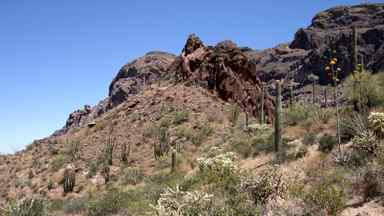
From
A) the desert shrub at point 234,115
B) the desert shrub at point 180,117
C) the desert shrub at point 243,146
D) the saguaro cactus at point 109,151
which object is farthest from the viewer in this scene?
the desert shrub at point 180,117

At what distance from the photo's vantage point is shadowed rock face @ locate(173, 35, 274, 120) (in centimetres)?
3434

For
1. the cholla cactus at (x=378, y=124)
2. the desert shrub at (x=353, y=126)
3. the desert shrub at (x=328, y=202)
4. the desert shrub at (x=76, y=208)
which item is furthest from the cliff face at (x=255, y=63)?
the desert shrub at (x=76, y=208)

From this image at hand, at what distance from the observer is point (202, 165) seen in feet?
49.3

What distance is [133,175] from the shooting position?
23.1m

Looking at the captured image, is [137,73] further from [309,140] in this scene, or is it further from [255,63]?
[309,140]

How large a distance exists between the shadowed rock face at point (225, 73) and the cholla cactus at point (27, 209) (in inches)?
877

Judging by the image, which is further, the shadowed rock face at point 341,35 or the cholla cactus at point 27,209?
the shadowed rock face at point 341,35

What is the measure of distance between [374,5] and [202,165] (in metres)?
112

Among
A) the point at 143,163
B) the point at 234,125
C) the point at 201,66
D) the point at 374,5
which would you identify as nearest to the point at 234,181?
the point at 143,163

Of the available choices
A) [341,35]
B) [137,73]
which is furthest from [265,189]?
[341,35]

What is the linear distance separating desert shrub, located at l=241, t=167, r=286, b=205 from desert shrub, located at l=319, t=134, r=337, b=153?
613 centimetres

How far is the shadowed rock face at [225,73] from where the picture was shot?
3434 cm

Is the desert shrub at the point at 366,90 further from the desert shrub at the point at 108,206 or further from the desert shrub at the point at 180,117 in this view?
the desert shrub at the point at 180,117

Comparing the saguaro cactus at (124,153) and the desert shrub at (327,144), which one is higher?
the desert shrub at (327,144)
